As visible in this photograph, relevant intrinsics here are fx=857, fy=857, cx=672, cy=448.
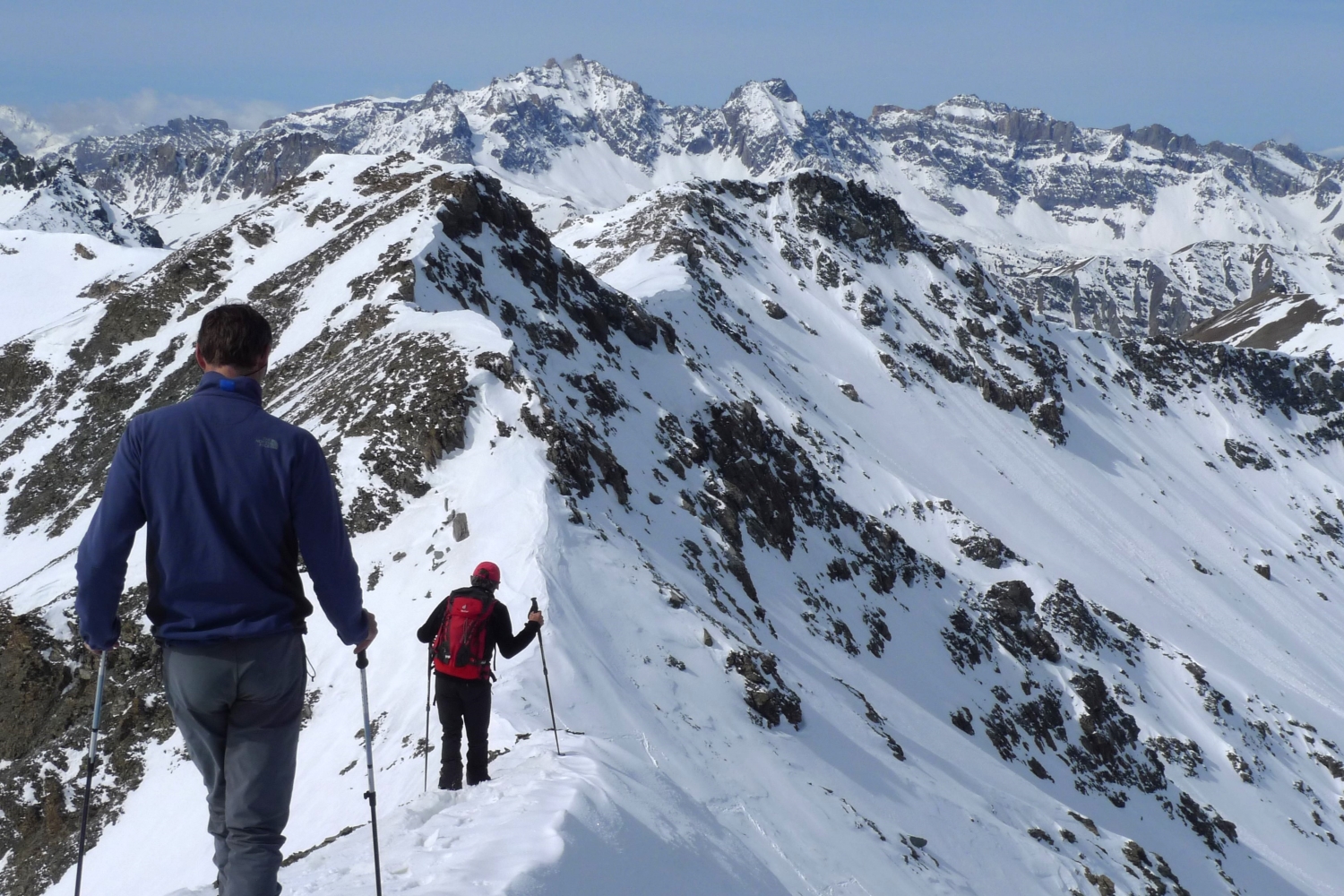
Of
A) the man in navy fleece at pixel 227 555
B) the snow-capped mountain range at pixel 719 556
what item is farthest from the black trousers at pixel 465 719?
the man in navy fleece at pixel 227 555

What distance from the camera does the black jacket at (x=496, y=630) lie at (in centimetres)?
977

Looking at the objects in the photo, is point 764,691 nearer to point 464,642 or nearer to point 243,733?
point 464,642

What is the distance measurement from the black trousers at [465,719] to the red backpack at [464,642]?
0.38 feet

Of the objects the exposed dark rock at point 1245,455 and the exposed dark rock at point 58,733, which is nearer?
the exposed dark rock at point 58,733

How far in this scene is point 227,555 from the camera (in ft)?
14.8

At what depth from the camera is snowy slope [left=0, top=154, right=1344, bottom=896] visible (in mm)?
14961

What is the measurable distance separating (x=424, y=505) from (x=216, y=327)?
18.7 metres

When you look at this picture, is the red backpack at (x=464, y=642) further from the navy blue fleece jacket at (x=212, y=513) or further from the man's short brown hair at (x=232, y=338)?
the man's short brown hair at (x=232, y=338)

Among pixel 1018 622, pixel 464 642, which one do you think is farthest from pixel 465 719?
pixel 1018 622

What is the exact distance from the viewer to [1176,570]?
224 ft

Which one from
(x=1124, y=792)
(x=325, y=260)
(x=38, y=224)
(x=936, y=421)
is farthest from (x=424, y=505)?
(x=38, y=224)

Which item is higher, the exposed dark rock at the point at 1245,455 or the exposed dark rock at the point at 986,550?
the exposed dark rock at the point at 1245,455

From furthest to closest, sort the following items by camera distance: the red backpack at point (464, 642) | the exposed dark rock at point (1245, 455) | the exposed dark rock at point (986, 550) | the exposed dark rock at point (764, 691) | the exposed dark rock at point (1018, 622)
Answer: the exposed dark rock at point (1245, 455) < the exposed dark rock at point (986, 550) < the exposed dark rock at point (1018, 622) < the exposed dark rock at point (764, 691) < the red backpack at point (464, 642)

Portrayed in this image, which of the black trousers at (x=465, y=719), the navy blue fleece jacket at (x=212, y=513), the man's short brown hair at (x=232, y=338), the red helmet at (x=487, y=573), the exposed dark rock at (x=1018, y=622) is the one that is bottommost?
the exposed dark rock at (x=1018, y=622)
